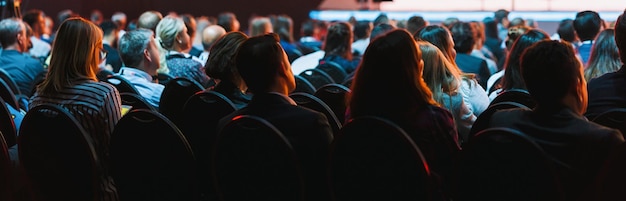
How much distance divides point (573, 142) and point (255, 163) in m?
0.96

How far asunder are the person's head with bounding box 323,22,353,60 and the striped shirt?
3214mm

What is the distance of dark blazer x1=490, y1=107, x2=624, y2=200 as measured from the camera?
7.98ft

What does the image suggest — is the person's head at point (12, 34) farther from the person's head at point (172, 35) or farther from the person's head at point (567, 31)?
the person's head at point (567, 31)

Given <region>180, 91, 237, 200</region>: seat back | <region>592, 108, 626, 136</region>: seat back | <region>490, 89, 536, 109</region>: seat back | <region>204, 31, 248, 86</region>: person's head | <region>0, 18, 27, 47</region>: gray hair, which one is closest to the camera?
<region>592, 108, 626, 136</region>: seat back

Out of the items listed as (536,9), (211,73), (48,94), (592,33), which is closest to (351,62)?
(592,33)

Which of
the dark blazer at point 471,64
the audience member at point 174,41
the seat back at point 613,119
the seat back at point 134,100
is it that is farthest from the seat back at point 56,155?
the dark blazer at point 471,64

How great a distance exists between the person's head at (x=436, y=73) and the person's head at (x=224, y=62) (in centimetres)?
77

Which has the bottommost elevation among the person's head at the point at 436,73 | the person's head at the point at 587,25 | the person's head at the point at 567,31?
the person's head at the point at 567,31

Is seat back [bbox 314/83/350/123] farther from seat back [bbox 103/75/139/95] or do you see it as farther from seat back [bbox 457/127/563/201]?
seat back [bbox 457/127/563/201]

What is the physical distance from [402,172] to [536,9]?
35.7ft

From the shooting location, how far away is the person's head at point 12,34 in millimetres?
6234

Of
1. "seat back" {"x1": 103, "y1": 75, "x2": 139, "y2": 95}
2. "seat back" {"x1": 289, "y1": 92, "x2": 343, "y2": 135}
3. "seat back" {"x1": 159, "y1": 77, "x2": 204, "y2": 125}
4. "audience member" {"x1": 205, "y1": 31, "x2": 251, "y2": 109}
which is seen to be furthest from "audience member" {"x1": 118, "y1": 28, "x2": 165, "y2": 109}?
"seat back" {"x1": 289, "y1": 92, "x2": 343, "y2": 135}

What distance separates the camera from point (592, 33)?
5.99 m

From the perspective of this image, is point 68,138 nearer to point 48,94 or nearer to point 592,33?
point 48,94
